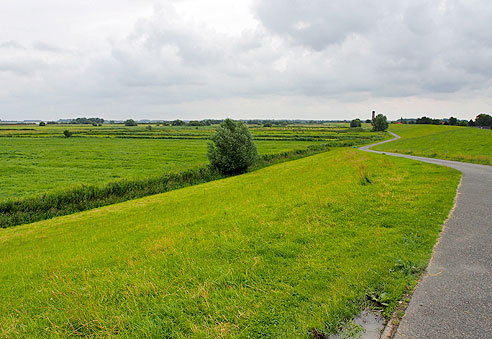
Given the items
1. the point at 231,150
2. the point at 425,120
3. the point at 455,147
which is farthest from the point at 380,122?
the point at 231,150

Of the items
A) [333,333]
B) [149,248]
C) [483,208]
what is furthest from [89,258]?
A: [483,208]

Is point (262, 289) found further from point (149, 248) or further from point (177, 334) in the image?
point (149, 248)

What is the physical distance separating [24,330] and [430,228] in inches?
357

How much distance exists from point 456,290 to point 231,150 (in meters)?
31.5

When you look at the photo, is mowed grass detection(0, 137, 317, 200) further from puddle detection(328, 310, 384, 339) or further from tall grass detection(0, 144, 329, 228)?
puddle detection(328, 310, 384, 339)

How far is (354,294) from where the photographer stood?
4492 mm

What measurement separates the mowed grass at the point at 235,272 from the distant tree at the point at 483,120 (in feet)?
463

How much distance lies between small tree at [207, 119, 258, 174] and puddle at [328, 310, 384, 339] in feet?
104

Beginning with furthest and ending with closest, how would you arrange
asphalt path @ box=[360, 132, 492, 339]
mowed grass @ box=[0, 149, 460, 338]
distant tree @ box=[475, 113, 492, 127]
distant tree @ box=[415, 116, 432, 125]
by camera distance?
distant tree @ box=[415, 116, 432, 125] → distant tree @ box=[475, 113, 492, 127] → mowed grass @ box=[0, 149, 460, 338] → asphalt path @ box=[360, 132, 492, 339]

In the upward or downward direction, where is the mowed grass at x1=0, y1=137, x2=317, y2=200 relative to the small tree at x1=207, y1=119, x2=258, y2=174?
downward

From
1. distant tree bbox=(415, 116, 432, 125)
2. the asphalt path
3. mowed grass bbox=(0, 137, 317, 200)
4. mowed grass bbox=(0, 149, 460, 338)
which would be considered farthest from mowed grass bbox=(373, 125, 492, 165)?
distant tree bbox=(415, 116, 432, 125)

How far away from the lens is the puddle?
3.74 meters

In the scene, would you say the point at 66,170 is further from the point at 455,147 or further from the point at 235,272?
the point at 455,147

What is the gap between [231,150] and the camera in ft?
116
